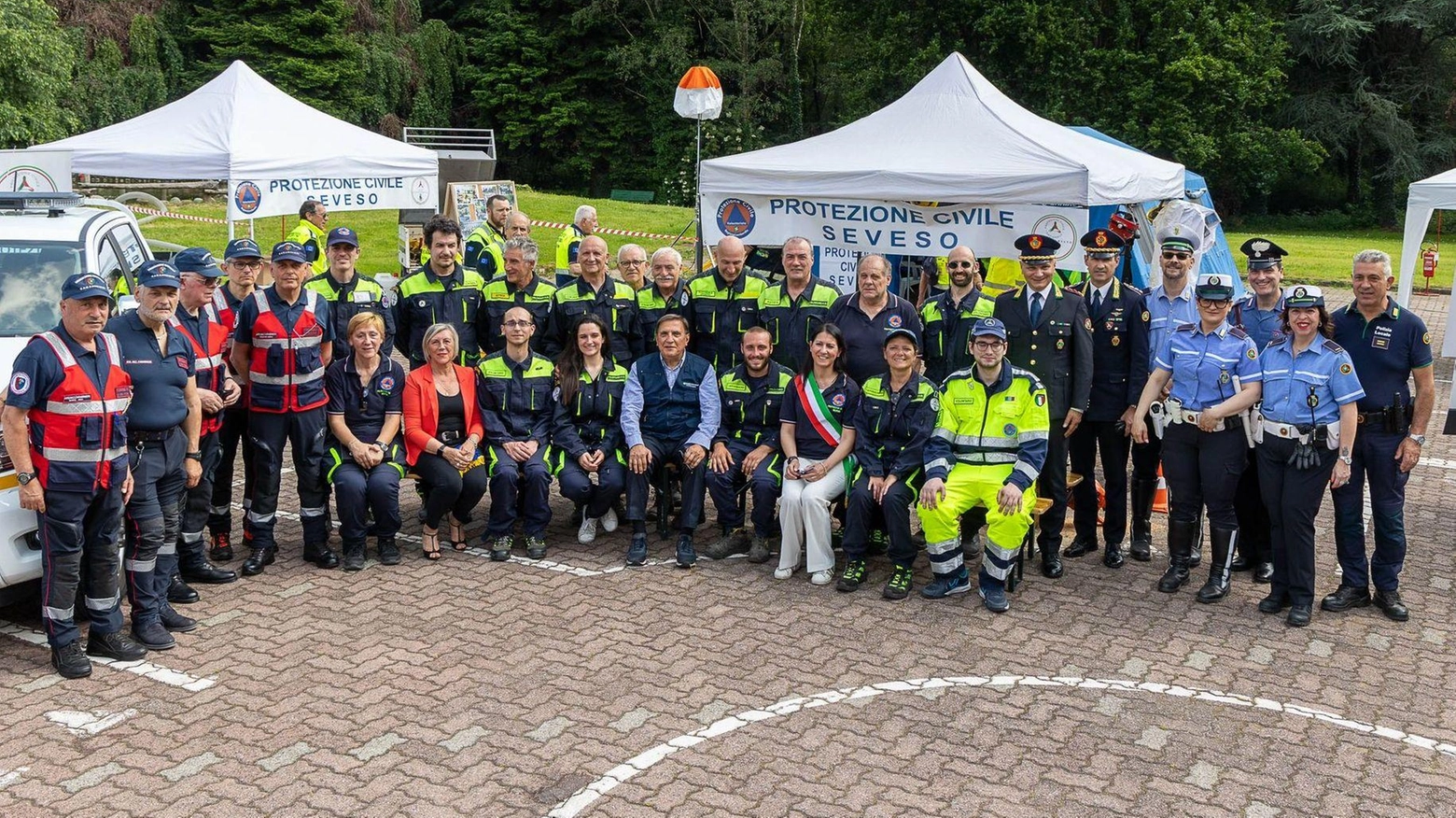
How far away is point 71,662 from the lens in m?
6.36

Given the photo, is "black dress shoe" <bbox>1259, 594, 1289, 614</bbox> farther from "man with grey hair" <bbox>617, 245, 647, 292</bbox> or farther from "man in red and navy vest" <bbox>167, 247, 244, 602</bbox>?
"man in red and navy vest" <bbox>167, 247, 244, 602</bbox>

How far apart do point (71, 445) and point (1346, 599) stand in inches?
273

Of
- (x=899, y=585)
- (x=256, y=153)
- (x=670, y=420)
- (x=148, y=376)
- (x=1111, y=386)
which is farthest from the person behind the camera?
(x=256, y=153)

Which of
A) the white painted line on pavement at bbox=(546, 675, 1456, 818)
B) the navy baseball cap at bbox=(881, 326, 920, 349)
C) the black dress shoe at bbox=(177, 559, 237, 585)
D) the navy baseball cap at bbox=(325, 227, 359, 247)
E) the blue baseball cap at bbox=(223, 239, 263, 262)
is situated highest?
the navy baseball cap at bbox=(325, 227, 359, 247)

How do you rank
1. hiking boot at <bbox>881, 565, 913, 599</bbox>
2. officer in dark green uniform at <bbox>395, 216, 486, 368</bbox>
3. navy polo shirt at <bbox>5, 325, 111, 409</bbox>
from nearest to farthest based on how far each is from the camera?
navy polo shirt at <bbox>5, 325, 111, 409</bbox>, hiking boot at <bbox>881, 565, 913, 599</bbox>, officer in dark green uniform at <bbox>395, 216, 486, 368</bbox>

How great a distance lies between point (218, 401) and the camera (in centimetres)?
743

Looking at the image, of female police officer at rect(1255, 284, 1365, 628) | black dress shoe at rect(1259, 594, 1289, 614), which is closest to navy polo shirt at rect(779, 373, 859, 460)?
female police officer at rect(1255, 284, 1365, 628)

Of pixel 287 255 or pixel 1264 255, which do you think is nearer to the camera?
pixel 287 255

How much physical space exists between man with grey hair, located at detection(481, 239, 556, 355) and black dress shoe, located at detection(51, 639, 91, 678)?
3828mm

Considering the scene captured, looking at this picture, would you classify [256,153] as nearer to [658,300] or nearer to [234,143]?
[234,143]

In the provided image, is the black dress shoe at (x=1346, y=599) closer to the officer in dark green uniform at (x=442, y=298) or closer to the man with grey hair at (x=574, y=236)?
the officer in dark green uniform at (x=442, y=298)

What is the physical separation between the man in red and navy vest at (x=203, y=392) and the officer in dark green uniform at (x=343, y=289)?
1.03 metres

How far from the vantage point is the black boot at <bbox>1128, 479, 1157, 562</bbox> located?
8.55 m

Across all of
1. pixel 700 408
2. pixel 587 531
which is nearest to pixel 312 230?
pixel 587 531
